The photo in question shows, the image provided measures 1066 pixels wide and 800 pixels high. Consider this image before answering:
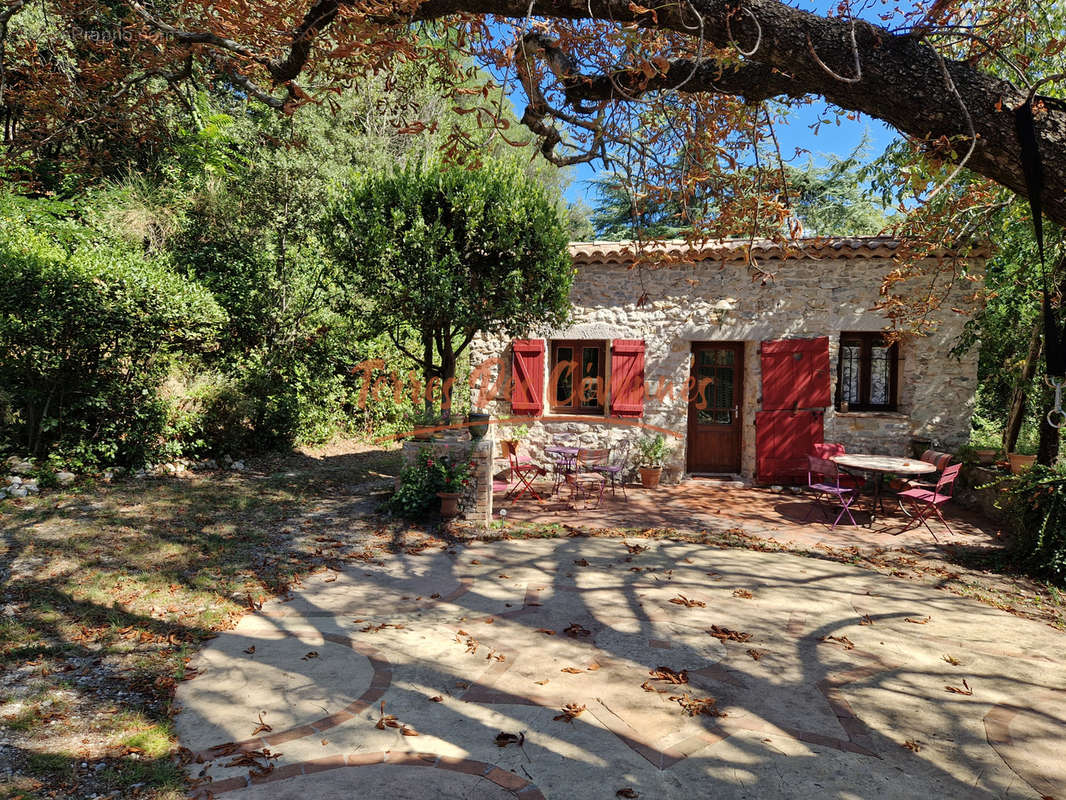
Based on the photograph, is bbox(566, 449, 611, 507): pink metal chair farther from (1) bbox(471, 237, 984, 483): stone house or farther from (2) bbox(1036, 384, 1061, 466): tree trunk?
(2) bbox(1036, 384, 1061, 466): tree trunk

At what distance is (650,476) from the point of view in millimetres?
9117

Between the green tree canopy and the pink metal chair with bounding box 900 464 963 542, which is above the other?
the green tree canopy

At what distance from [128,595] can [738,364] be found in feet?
27.8

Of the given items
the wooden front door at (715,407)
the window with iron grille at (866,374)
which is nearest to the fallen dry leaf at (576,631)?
the wooden front door at (715,407)

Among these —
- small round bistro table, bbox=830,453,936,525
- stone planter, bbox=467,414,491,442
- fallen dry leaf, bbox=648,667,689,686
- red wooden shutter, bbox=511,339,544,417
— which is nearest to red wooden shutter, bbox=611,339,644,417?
red wooden shutter, bbox=511,339,544,417

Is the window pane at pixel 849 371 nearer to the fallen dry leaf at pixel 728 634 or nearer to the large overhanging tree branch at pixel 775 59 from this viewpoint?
the fallen dry leaf at pixel 728 634

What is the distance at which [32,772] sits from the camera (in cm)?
258

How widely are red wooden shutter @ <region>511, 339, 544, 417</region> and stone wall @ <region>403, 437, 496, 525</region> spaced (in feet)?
8.25

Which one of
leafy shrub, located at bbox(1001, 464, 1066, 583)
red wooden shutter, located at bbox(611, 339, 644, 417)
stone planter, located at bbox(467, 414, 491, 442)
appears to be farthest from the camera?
red wooden shutter, located at bbox(611, 339, 644, 417)

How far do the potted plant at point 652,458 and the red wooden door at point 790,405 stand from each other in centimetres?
146

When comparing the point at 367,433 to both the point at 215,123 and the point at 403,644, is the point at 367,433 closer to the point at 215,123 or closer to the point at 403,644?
the point at 215,123

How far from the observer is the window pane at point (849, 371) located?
927 cm

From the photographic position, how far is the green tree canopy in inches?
271

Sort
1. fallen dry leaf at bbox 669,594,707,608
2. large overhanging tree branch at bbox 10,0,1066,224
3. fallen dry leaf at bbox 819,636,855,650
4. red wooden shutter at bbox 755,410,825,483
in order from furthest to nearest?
red wooden shutter at bbox 755,410,825,483
fallen dry leaf at bbox 669,594,707,608
fallen dry leaf at bbox 819,636,855,650
large overhanging tree branch at bbox 10,0,1066,224
